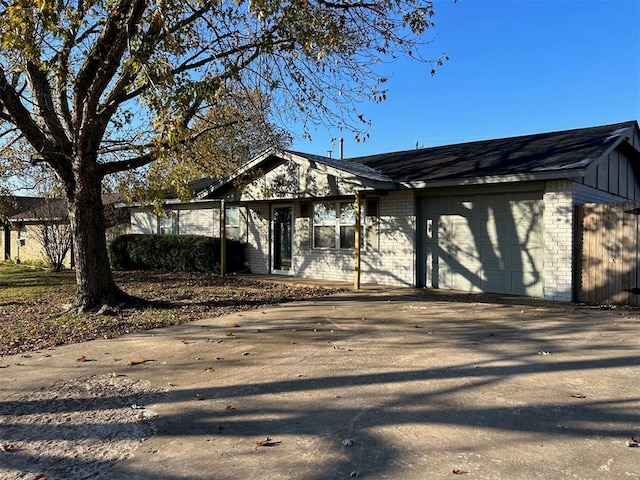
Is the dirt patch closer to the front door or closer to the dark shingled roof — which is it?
the dark shingled roof

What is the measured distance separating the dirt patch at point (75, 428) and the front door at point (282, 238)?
1105cm

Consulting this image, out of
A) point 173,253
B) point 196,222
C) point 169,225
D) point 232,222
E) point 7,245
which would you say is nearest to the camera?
point 173,253

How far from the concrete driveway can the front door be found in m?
8.42

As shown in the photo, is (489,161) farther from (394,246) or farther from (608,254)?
(608,254)

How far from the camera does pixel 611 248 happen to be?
962 cm

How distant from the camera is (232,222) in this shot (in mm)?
18281

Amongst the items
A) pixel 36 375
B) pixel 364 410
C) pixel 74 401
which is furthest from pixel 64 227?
pixel 364 410

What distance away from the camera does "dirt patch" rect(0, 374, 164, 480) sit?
136 inches

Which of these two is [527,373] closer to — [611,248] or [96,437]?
[96,437]

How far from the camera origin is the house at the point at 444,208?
10352 millimetres

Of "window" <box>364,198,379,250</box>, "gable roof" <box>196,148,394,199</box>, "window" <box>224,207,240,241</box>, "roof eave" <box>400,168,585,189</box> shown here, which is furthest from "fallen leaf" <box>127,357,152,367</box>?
"window" <box>224,207,240,241</box>

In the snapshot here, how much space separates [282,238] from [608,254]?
9.87 m

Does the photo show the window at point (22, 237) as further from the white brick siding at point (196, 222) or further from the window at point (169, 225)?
the white brick siding at point (196, 222)

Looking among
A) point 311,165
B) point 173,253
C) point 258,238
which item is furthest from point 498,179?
point 173,253
